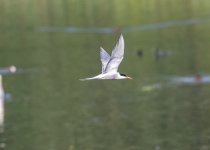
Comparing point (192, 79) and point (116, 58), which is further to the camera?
point (192, 79)

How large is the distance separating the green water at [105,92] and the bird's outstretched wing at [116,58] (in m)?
25.0

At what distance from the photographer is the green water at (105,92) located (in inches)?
1271

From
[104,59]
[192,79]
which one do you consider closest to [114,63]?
[104,59]

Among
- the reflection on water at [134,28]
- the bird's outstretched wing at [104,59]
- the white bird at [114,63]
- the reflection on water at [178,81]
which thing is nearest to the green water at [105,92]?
the reflection on water at [178,81]

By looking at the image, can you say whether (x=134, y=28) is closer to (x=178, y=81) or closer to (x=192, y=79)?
(x=192, y=79)

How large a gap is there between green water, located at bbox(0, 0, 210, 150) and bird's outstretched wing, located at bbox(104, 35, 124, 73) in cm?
2497

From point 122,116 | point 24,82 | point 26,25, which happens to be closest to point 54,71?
point 24,82

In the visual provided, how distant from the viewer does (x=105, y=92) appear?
40.1m

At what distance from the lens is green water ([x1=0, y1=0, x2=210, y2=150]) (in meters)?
32.3

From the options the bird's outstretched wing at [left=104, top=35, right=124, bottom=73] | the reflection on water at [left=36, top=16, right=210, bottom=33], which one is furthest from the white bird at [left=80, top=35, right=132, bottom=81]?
the reflection on water at [left=36, top=16, right=210, bottom=33]

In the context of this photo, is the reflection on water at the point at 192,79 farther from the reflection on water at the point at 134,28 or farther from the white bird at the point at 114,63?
the white bird at the point at 114,63

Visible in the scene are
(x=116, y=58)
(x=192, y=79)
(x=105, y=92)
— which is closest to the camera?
(x=116, y=58)

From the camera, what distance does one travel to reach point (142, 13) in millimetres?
75812

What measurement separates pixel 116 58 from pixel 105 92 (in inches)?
1387
